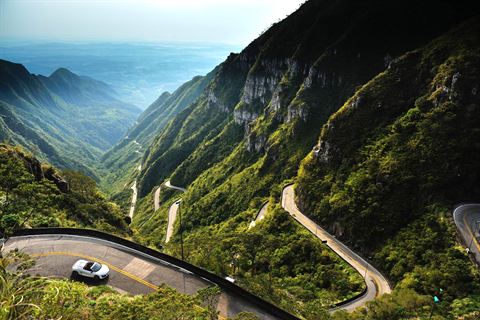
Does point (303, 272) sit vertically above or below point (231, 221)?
above

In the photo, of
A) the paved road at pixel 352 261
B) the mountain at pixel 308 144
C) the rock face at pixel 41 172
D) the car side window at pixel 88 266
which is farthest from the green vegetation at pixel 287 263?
the rock face at pixel 41 172

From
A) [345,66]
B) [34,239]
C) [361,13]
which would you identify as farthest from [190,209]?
[361,13]

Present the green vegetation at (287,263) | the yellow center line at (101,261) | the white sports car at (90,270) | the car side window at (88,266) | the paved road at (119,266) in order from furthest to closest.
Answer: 1. the green vegetation at (287,263)
2. the car side window at (88,266)
3. the white sports car at (90,270)
4. the yellow center line at (101,261)
5. the paved road at (119,266)

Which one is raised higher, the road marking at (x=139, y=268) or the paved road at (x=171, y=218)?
the road marking at (x=139, y=268)

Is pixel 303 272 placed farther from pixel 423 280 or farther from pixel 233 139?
pixel 233 139

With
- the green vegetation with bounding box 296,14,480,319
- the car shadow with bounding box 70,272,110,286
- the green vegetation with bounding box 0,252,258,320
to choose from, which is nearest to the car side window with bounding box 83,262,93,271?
the car shadow with bounding box 70,272,110,286

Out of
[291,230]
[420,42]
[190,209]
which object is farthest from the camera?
[190,209]

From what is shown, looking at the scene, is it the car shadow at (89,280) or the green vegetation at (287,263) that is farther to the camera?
the green vegetation at (287,263)

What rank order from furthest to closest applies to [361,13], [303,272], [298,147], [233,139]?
[233,139], [361,13], [298,147], [303,272]

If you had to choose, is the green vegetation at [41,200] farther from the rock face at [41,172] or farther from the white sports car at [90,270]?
the white sports car at [90,270]
